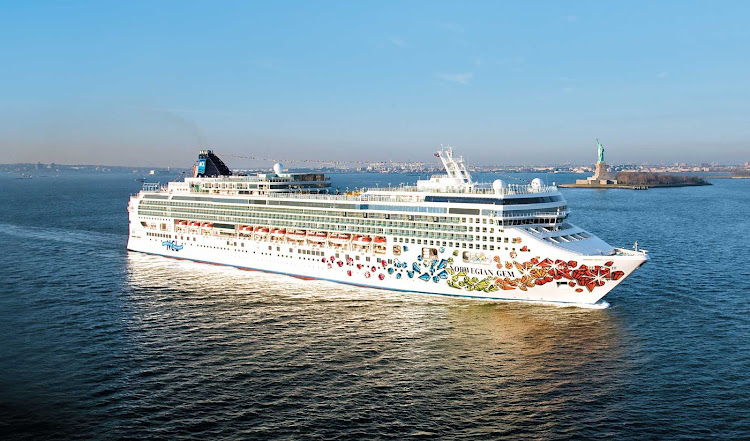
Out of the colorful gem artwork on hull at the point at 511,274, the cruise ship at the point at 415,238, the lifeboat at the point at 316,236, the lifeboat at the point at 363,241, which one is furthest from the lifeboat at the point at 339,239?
the colorful gem artwork on hull at the point at 511,274

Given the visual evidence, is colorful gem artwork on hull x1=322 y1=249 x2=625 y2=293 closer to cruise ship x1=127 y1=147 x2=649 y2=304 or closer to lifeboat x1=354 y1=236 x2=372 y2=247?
cruise ship x1=127 y1=147 x2=649 y2=304

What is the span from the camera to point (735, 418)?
23875mm

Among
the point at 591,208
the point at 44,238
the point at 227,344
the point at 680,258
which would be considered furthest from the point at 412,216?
the point at 591,208

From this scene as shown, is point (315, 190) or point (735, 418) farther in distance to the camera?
point (315, 190)

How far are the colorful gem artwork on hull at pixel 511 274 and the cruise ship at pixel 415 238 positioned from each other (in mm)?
66

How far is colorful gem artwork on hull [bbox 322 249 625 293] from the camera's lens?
3806 centimetres

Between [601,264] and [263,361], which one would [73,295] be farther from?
[601,264]

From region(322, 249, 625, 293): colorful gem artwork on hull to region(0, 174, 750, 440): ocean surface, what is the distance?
5.46 feet

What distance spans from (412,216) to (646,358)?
1913 cm

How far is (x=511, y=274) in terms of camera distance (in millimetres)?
39562

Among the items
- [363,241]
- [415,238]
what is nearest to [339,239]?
[363,241]

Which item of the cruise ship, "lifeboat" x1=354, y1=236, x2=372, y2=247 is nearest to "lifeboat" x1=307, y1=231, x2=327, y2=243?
the cruise ship

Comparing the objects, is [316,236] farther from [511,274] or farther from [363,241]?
[511,274]

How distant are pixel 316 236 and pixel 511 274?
1692cm
